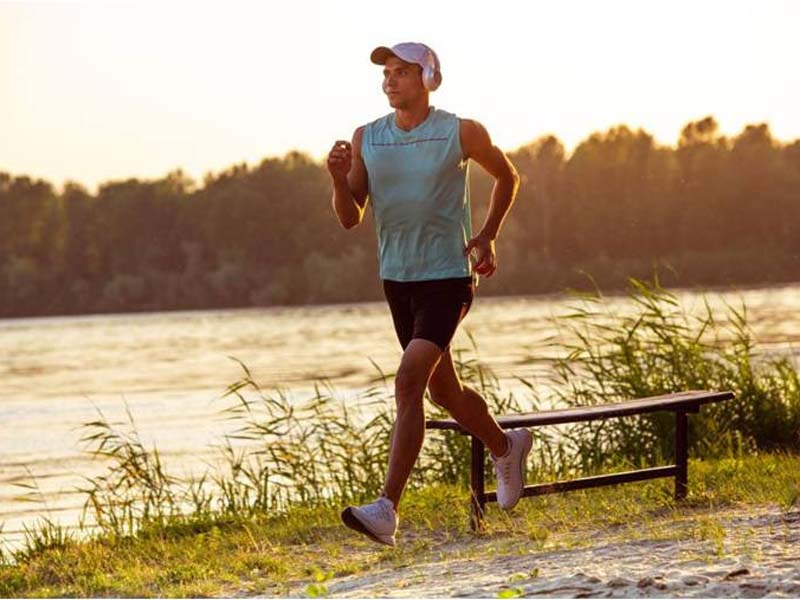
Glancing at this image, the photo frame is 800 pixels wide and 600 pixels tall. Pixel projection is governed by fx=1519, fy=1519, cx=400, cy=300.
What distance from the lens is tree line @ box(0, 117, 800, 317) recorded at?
63.2 metres

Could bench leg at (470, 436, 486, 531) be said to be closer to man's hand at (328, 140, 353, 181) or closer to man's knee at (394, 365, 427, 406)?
man's knee at (394, 365, 427, 406)

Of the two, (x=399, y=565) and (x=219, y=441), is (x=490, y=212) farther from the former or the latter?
(x=219, y=441)

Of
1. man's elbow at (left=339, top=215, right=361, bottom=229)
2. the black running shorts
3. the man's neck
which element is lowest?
the black running shorts

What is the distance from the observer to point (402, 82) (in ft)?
22.5

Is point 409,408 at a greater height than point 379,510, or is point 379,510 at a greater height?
point 409,408

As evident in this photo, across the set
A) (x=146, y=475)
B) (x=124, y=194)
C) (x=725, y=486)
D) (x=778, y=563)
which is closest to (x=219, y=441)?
(x=146, y=475)

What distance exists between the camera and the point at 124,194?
244 ft

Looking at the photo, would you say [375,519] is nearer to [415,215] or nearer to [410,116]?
[415,215]

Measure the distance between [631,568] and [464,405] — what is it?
1.60m

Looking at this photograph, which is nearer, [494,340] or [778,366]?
[778,366]

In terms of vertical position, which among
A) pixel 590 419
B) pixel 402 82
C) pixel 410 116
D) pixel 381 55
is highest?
pixel 381 55

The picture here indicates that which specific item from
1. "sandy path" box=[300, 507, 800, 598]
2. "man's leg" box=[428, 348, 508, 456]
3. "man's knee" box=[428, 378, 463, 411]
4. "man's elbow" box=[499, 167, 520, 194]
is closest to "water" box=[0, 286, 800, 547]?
"man's leg" box=[428, 348, 508, 456]

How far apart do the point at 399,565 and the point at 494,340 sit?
2891cm

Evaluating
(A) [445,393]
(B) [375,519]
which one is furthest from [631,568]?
(A) [445,393]
